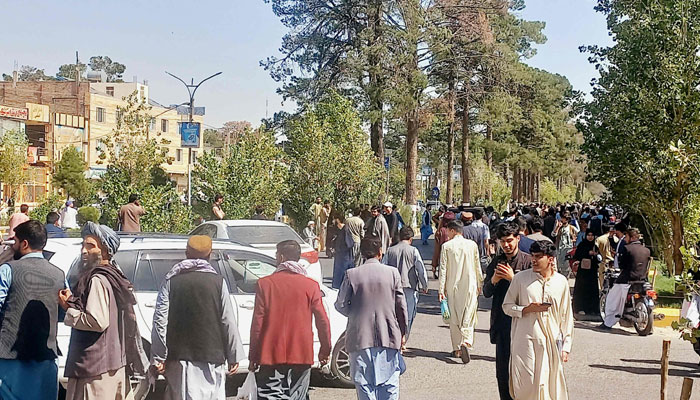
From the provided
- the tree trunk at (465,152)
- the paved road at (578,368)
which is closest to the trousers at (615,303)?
the paved road at (578,368)

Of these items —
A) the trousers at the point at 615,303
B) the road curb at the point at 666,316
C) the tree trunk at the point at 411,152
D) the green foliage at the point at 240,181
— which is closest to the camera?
the trousers at the point at 615,303

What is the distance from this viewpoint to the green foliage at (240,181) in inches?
1108

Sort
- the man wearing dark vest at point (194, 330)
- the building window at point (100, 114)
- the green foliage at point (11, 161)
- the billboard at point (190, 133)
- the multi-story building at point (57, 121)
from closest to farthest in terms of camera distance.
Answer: the man wearing dark vest at point (194, 330) < the billboard at point (190, 133) < the green foliage at point (11, 161) < the multi-story building at point (57, 121) < the building window at point (100, 114)

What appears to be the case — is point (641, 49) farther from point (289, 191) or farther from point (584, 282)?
point (289, 191)

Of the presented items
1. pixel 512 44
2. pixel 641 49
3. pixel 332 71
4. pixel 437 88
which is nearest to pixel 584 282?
pixel 641 49

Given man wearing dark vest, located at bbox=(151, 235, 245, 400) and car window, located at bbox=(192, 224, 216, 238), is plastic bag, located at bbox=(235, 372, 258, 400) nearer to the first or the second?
man wearing dark vest, located at bbox=(151, 235, 245, 400)

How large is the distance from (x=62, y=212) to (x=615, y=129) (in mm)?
18213

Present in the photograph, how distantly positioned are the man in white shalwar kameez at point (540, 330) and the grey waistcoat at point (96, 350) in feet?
9.58

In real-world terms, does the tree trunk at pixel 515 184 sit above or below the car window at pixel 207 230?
above

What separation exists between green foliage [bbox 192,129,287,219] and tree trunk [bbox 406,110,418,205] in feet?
30.4

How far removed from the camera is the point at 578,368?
1103 cm

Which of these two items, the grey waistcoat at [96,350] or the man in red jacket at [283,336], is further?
the man in red jacket at [283,336]

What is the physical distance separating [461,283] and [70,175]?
55775 mm

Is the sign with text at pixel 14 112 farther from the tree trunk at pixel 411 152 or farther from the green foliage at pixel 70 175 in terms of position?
the tree trunk at pixel 411 152
